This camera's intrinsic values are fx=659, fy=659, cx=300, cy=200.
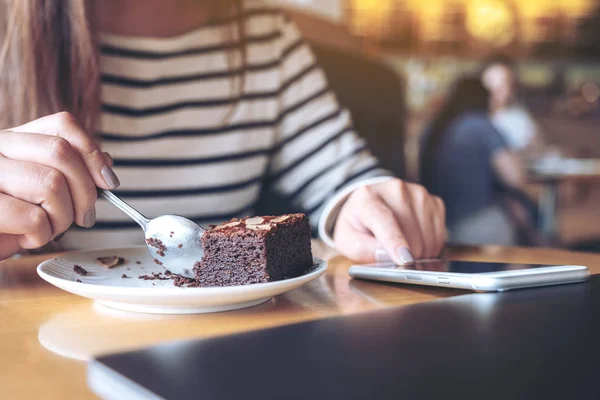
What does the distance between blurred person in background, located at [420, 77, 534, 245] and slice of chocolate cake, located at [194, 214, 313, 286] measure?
2649 millimetres

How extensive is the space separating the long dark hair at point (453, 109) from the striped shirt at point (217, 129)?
199cm

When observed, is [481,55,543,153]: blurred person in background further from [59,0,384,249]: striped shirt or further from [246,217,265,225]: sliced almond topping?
[246,217,265,225]: sliced almond topping

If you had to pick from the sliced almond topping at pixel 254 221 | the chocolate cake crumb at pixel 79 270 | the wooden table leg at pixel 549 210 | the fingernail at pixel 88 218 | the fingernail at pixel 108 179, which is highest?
the fingernail at pixel 108 179

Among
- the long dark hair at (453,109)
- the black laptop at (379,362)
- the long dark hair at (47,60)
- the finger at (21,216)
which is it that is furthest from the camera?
the long dark hair at (453,109)

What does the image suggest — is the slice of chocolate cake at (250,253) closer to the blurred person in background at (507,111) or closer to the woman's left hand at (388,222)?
the woman's left hand at (388,222)

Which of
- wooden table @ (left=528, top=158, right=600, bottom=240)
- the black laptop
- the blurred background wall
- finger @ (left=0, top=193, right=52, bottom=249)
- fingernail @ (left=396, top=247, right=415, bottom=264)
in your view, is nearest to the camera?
the black laptop

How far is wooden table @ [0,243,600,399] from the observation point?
378mm

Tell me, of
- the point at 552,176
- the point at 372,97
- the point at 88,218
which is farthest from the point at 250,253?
the point at 552,176

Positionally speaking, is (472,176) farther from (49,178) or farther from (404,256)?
(49,178)

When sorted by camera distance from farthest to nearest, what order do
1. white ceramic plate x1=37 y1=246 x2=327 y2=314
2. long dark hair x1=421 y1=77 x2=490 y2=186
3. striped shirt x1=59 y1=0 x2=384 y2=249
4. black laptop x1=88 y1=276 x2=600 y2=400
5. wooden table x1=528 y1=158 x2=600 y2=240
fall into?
long dark hair x1=421 y1=77 x2=490 y2=186 < wooden table x1=528 y1=158 x2=600 y2=240 < striped shirt x1=59 y1=0 x2=384 y2=249 < white ceramic plate x1=37 y1=246 x2=327 y2=314 < black laptop x1=88 y1=276 x2=600 y2=400

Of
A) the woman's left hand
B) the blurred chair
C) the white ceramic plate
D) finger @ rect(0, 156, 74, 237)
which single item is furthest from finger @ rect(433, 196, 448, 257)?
the blurred chair

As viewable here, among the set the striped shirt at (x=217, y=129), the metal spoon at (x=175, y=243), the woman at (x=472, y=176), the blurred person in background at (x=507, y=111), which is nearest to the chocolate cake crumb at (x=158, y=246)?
the metal spoon at (x=175, y=243)

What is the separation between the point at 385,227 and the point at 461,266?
0.13 m

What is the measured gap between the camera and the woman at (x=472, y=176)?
3223 mm
